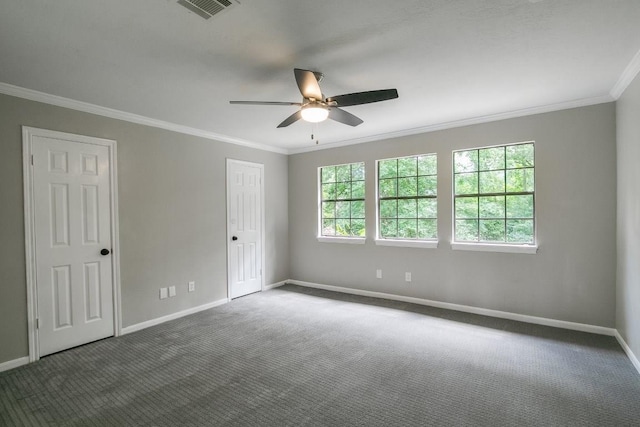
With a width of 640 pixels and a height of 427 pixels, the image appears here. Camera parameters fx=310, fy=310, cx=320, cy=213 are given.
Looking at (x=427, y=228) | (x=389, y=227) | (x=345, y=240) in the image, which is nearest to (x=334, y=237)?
(x=345, y=240)

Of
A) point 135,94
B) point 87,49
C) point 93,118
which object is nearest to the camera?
point 87,49

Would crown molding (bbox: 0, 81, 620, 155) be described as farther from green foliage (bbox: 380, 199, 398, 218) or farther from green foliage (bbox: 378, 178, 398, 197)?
green foliage (bbox: 380, 199, 398, 218)

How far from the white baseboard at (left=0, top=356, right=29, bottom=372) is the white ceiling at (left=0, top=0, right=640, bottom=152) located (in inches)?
98.7

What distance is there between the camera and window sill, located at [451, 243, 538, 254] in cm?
373

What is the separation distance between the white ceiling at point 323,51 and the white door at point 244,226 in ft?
5.26

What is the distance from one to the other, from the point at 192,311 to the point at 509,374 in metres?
3.76

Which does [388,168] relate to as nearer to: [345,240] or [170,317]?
[345,240]

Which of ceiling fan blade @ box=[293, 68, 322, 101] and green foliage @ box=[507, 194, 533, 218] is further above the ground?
ceiling fan blade @ box=[293, 68, 322, 101]

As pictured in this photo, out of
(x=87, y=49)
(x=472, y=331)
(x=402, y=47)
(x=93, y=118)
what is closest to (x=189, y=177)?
(x=93, y=118)

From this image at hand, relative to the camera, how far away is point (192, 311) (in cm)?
430

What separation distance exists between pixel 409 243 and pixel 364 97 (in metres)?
2.69

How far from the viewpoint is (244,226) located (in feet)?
16.8

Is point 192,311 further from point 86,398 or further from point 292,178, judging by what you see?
point 292,178

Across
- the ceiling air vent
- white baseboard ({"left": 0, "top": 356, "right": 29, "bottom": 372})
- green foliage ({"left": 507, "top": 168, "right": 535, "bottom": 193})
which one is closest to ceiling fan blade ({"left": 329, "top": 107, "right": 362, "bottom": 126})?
the ceiling air vent
